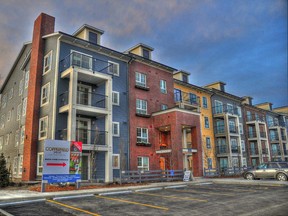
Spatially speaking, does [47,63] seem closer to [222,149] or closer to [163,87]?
[163,87]

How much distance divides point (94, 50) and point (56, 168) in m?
12.9

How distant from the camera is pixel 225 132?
36312 millimetres

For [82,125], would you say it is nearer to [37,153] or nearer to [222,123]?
[37,153]

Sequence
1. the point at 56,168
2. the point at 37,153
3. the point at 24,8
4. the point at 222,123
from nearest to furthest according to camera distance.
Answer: the point at 56,168, the point at 24,8, the point at 37,153, the point at 222,123

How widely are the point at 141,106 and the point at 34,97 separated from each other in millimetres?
10915

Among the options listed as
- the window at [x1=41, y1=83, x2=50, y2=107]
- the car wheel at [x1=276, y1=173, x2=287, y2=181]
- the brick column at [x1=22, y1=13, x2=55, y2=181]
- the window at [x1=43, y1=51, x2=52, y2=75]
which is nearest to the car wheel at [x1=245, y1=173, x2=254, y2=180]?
the car wheel at [x1=276, y1=173, x2=287, y2=181]

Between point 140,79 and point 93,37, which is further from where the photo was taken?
point 140,79

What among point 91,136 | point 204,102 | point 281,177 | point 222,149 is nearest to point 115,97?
point 91,136

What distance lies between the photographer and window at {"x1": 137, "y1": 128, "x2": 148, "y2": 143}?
1040 inches

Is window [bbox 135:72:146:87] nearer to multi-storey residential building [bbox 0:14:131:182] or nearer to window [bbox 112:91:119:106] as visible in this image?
multi-storey residential building [bbox 0:14:131:182]

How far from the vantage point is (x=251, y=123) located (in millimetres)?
44156

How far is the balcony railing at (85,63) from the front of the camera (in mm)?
22062

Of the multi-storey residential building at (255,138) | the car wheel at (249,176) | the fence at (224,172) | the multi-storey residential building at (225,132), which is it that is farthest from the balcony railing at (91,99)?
the multi-storey residential building at (255,138)

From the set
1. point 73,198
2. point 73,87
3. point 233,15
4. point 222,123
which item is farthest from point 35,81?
point 222,123
